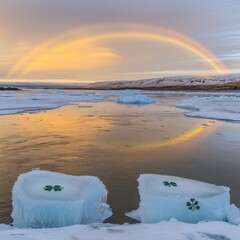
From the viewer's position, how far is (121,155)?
777 centimetres

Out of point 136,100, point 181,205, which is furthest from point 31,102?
point 181,205

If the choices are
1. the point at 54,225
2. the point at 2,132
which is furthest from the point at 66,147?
the point at 54,225

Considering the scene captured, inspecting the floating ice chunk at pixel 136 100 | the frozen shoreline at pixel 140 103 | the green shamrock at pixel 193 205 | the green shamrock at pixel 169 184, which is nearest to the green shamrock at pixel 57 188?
the green shamrock at pixel 169 184

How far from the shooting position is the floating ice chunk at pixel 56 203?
384cm

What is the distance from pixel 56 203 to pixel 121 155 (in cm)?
404

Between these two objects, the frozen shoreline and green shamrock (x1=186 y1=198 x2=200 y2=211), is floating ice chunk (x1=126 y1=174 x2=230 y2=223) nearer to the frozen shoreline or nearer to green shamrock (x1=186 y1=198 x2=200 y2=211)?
green shamrock (x1=186 y1=198 x2=200 y2=211)

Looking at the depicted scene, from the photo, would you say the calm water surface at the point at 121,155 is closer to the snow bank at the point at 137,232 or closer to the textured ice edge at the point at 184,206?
the textured ice edge at the point at 184,206

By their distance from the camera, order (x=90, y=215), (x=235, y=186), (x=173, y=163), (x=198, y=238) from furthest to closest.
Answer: (x=173, y=163), (x=235, y=186), (x=90, y=215), (x=198, y=238)

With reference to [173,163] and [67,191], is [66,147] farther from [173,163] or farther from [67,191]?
[67,191]

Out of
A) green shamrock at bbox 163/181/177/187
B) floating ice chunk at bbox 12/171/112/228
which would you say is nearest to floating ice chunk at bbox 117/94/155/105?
green shamrock at bbox 163/181/177/187

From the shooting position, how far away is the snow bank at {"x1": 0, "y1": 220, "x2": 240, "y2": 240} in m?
3.34

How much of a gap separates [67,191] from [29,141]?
5.57m

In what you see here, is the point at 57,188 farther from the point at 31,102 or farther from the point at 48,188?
the point at 31,102

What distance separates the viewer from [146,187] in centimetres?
440
